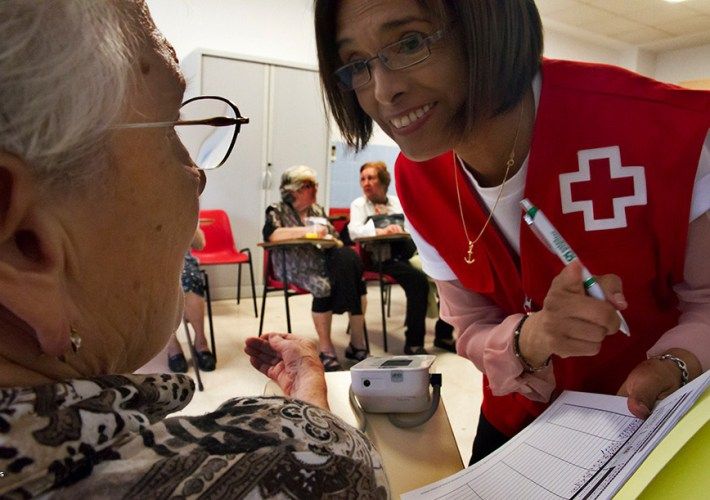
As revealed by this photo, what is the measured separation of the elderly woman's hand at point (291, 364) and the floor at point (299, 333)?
3.33ft

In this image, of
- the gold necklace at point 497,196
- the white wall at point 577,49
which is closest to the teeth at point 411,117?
the gold necklace at point 497,196

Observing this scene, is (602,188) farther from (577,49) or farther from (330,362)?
(577,49)

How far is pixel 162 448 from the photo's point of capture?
38 cm

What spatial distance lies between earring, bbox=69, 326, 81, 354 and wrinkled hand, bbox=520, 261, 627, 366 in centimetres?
54

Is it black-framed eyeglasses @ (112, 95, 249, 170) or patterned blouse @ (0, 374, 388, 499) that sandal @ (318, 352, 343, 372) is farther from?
patterned blouse @ (0, 374, 388, 499)

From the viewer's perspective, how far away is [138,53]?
474 millimetres

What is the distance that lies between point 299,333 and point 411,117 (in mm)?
3009

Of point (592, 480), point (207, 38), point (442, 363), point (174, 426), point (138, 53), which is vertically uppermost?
Answer: point (207, 38)

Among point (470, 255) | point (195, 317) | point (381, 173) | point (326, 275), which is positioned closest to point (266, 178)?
point (381, 173)

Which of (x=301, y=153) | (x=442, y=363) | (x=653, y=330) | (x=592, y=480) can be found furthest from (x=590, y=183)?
(x=301, y=153)

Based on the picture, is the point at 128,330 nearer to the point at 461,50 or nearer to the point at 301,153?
the point at 461,50

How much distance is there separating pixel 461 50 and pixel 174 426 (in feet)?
2.25

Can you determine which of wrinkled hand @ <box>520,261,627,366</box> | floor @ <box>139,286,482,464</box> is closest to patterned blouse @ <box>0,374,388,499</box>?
wrinkled hand @ <box>520,261,627,366</box>

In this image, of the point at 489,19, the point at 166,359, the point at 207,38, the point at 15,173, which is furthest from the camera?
the point at 207,38
